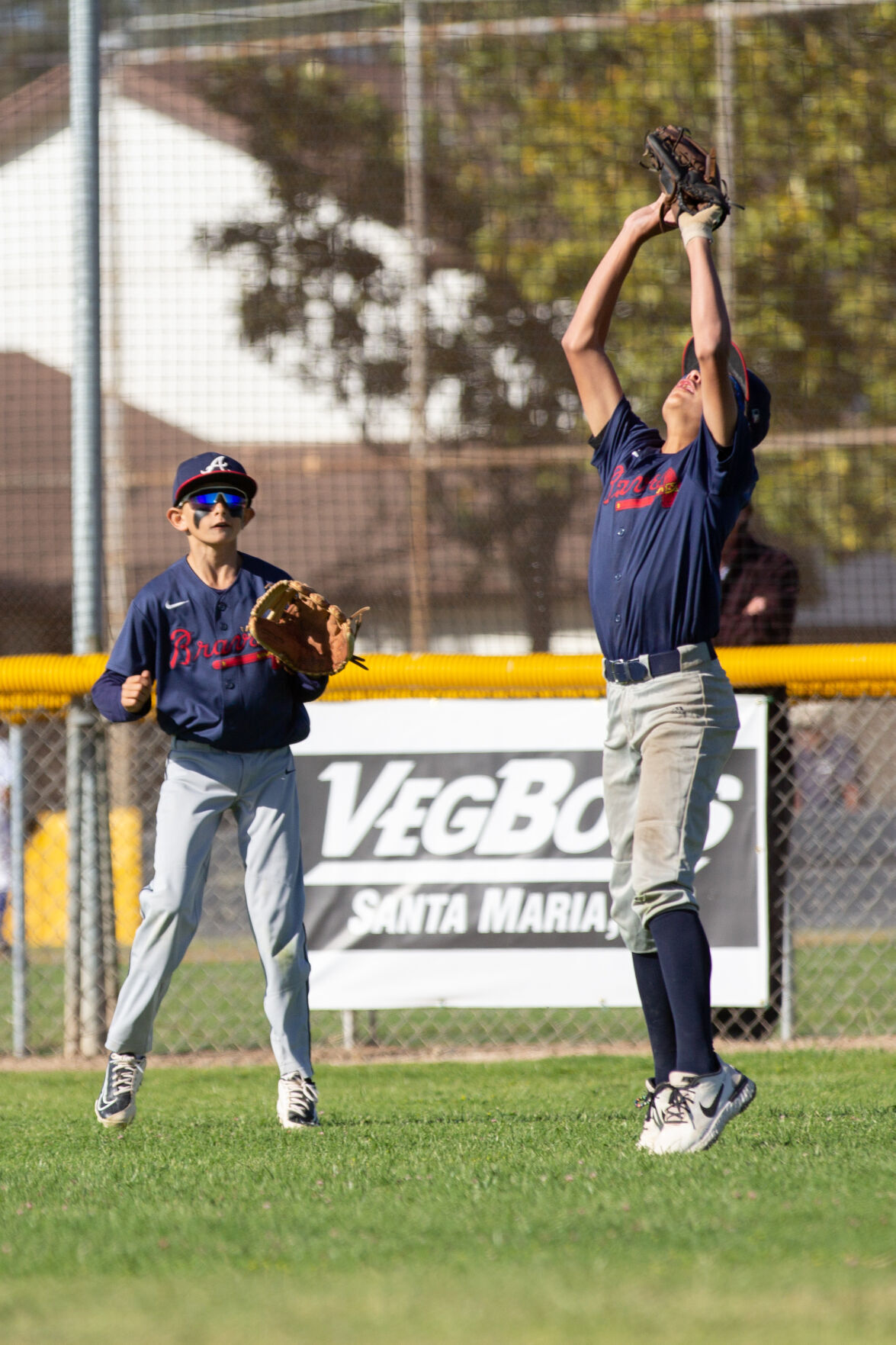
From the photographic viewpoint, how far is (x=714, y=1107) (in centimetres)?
356

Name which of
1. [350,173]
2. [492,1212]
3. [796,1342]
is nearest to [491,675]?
[492,1212]

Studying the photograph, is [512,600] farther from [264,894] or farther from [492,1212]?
[492,1212]

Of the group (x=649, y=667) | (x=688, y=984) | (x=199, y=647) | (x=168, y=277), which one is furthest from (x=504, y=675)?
(x=168, y=277)

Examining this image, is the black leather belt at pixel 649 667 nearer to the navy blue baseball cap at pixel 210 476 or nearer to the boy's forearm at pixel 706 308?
the boy's forearm at pixel 706 308

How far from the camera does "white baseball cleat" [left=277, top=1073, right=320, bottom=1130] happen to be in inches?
169

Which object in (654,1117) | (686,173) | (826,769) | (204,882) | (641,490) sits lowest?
(654,1117)

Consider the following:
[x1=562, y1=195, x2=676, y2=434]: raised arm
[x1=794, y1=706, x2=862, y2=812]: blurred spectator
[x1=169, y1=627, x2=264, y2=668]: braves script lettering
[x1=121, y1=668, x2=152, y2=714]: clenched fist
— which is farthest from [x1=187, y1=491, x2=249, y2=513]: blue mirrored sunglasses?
[x1=794, y1=706, x2=862, y2=812]: blurred spectator

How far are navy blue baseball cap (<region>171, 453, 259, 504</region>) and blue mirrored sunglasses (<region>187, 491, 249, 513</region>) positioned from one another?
0.6 inches

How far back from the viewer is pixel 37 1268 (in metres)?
2.65

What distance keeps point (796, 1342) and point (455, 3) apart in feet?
31.0

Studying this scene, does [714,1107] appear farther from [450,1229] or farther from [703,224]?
[703,224]

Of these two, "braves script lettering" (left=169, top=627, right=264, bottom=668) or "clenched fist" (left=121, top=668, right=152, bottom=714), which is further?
"braves script lettering" (left=169, top=627, right=264, bottom=668)

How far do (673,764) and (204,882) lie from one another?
1.46 m

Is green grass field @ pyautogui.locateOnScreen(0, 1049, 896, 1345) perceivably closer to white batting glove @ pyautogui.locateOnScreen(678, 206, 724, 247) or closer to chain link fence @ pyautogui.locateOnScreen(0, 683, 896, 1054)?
chain link fence @ pyautogui.locateOnScreen(0, 683, 896, 1054)
